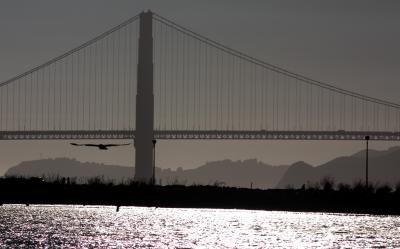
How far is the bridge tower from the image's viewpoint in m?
153

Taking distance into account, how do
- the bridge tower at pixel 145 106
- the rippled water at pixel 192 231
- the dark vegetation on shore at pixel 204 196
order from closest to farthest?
1. the rippled water at pixel 192 231
2. the dark vegetation on shore at pixel 204 196
3. the bridge tower at pixel 145 106

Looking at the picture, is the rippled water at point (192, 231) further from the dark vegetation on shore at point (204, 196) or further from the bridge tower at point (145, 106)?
the bridge tower at point (145, 106)

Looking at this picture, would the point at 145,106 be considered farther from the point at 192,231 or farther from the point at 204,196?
the point at 192,231

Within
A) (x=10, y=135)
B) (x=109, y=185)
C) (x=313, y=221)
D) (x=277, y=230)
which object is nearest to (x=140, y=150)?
(x=109, y=185)

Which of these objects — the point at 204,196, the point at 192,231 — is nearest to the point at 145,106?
the point at 204,196

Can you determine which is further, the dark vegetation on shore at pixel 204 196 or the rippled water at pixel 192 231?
the dark vegetation on shore at pixel 204 196

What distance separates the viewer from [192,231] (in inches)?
3760

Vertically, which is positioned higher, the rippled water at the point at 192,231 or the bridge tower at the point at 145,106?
the bridge tower at the point at 145,106

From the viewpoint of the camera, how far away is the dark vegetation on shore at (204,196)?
12800 centimetres

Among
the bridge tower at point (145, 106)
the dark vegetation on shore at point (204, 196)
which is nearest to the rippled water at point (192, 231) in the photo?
the dark vegetation on shore at point (204, 196)

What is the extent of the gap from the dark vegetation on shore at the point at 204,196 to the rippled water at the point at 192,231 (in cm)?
280

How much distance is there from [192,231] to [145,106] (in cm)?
6317

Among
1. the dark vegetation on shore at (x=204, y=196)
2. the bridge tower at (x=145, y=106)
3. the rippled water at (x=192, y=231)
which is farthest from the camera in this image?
the bridge tower at (x=145, y=106)

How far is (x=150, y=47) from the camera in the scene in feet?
534
